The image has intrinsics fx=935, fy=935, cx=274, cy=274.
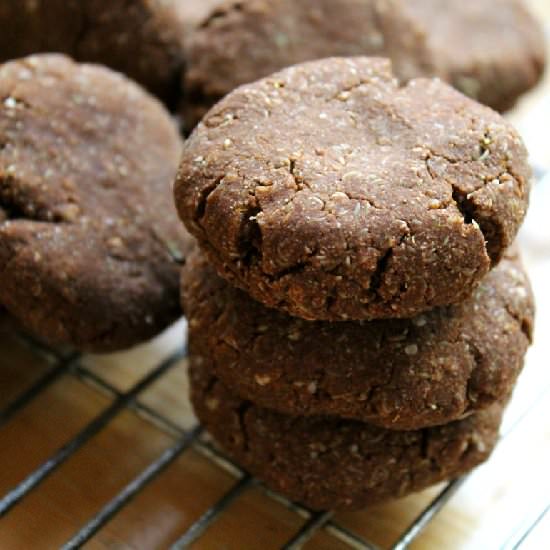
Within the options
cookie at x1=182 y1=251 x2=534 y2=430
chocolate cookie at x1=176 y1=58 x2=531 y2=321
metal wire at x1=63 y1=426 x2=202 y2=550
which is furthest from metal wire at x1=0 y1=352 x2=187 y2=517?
chocolate cookie at x1=176 y1=58 x2=531 y2=321

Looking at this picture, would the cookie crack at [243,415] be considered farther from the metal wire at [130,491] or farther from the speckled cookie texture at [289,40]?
the speckled cookie texture at [289,40]

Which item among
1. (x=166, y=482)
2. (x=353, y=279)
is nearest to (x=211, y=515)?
(x=166, y=482)

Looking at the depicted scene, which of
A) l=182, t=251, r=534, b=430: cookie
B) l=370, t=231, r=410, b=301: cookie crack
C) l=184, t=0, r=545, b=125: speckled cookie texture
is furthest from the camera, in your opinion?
l=184, t=0, r=545, b=125: speckled cookie texture

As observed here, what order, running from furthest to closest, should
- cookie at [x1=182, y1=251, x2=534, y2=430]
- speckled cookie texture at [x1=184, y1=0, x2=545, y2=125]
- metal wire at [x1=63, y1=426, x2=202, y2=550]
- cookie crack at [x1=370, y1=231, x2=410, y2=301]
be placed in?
1. speckled cookie texture at [x1=184, y1=0, x2=545, y2=125]
2. metal wire at [x1=63, y1=426, x2=202, y2=550]
3. cookie at [x1=182, y1=251, x2=534, y2=430]
4. cookie crack at [x1=370, y1=231, x2=410, y2=301]

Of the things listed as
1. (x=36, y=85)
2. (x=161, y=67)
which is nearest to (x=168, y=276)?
(x=36, y=85)

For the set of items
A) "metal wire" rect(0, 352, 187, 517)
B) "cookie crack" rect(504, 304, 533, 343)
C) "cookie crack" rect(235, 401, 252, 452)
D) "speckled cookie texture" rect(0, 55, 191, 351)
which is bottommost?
"metal wire" rect(0, 352, 187, 517)

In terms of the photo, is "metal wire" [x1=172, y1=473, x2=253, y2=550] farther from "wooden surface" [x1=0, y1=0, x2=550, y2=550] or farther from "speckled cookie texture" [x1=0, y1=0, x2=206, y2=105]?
"speckled cookie texture" [x1=0, y1=0, x2=206, y2=105]

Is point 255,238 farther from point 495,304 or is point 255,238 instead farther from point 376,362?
point 495,304
